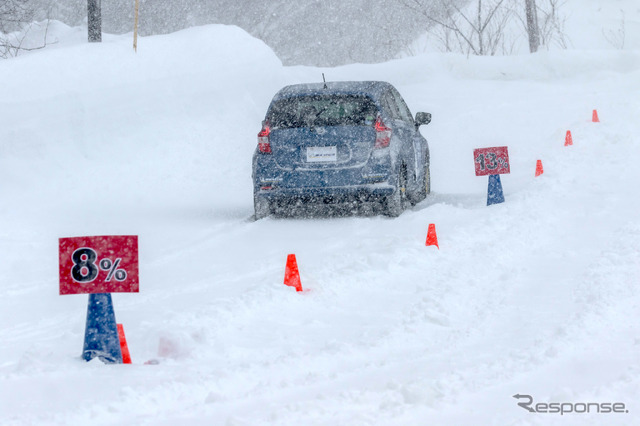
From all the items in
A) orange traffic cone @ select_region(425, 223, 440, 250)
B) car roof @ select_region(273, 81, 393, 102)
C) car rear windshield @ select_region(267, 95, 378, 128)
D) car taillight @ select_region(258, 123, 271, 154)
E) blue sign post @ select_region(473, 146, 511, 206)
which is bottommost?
orange traffic cone @ select_region(425, 223, 440, 250)

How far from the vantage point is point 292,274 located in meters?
7.08

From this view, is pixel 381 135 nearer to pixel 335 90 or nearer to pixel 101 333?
pixel 335 90

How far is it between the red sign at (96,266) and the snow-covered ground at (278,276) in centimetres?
47

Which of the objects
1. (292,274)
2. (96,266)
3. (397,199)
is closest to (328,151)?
(397,199)

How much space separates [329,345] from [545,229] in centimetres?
448

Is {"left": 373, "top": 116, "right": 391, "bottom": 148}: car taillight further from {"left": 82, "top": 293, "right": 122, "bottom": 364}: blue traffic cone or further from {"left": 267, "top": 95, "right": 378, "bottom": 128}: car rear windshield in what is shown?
{"left": 82, "top": 293, "right": 122, "bottom": 364}: blue traffic cone


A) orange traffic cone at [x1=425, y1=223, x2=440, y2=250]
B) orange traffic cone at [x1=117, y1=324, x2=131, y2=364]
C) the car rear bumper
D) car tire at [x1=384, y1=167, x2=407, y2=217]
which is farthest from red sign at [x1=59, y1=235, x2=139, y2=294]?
car tire at [x1=384, y1=167, x2=407, y2=217]

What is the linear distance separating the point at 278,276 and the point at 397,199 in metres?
3.34

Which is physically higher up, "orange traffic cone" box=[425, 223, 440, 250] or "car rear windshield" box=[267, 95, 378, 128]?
"car rear windshield" box=[267, 95, 378, 128]

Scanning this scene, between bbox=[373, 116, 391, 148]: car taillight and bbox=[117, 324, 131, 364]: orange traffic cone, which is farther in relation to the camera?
bbox=[373, 116, 391, 148]: car taillight

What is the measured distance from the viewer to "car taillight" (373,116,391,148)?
408 inches

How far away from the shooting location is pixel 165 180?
14719 millimetres

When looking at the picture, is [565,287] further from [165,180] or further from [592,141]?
[592,141]

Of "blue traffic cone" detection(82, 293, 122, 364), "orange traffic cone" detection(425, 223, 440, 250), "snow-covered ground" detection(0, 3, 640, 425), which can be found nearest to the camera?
"snow-covered ground" detection(0, 3, 640, 425)
